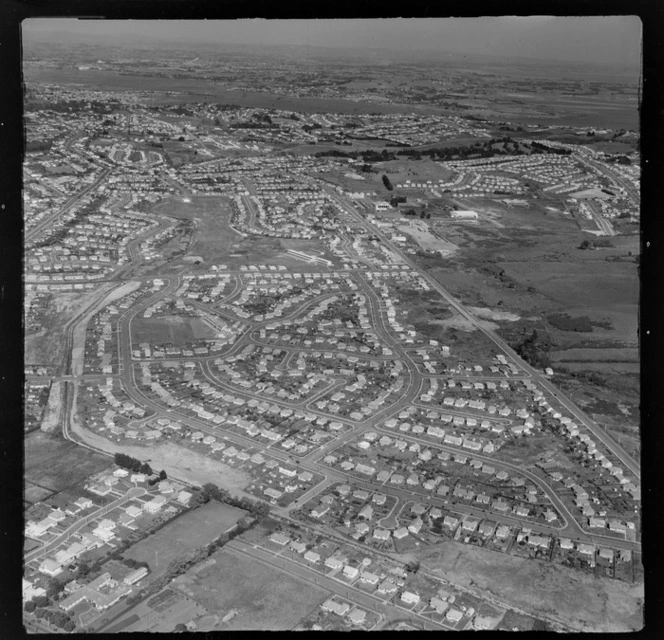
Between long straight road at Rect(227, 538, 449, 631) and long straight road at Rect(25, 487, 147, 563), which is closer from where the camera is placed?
long straight road at Rect(227, 538, 449, 631)

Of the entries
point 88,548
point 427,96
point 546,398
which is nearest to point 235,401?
point 88,548

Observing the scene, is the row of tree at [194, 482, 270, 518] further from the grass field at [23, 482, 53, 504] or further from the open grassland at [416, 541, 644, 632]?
the open grassland at [416, 541, 644, 632]

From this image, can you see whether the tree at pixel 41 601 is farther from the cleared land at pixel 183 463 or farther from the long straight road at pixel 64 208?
the long straight road at pixel 64 208

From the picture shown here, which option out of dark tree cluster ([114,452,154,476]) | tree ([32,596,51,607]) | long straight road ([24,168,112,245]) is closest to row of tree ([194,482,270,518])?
dark tree cluster ([114,452,154,476])

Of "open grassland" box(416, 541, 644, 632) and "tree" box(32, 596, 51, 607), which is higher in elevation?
"tree" box(32, 596, 51, 607)

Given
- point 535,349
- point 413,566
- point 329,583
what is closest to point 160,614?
point 329,583

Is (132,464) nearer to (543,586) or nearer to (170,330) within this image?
(170,330)
